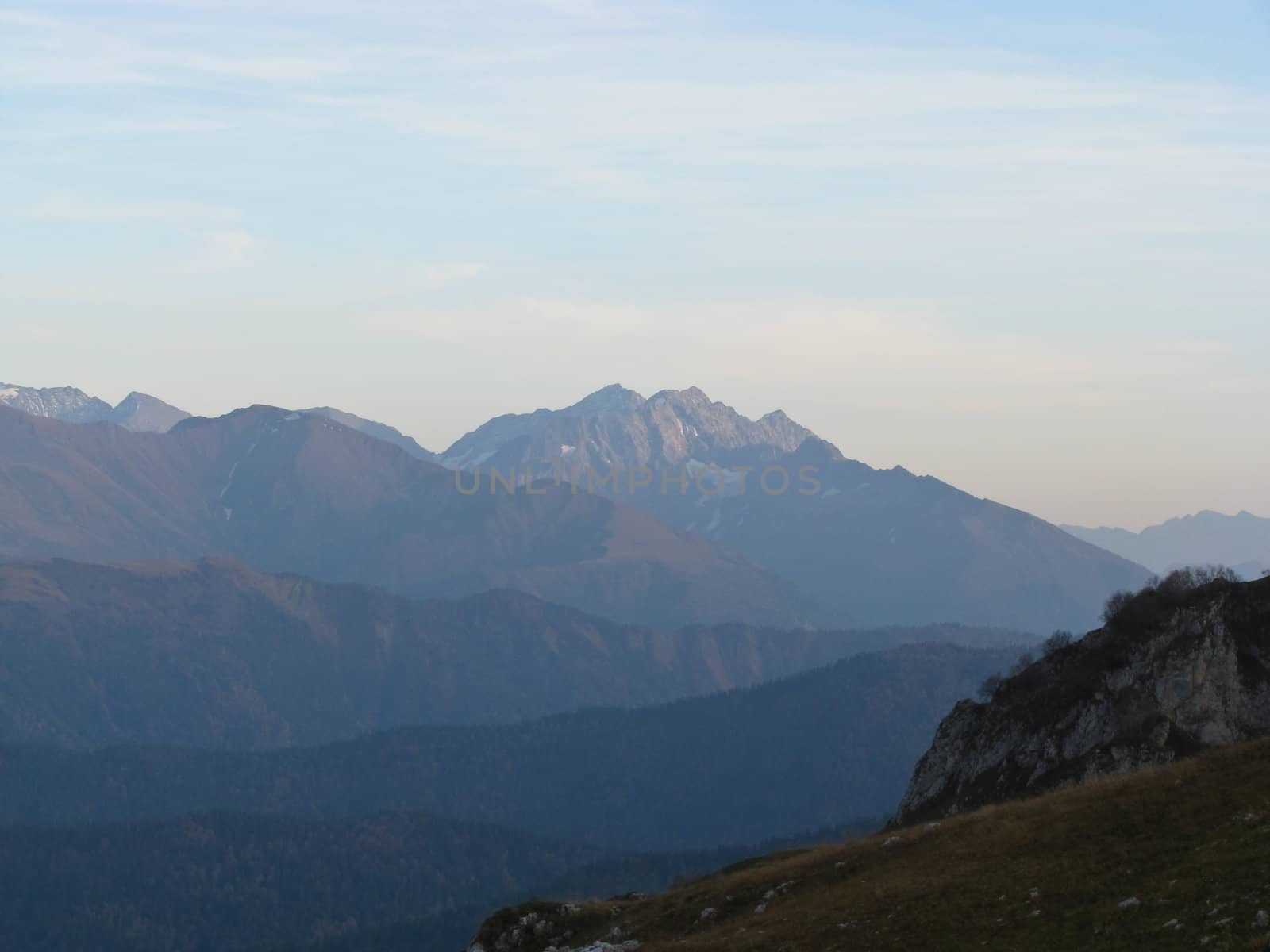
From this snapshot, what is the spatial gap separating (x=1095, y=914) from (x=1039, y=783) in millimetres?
42939

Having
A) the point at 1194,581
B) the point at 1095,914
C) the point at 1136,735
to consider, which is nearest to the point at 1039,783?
the point at 1136,735

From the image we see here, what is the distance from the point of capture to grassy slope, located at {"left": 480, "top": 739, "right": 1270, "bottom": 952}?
51500 mm

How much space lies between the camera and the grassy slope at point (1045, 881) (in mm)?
51500

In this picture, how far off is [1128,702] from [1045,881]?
39919 millimetres

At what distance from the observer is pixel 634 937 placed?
74688mm

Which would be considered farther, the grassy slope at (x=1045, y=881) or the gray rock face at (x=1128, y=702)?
the gray rock face at (x=1128, y=702)

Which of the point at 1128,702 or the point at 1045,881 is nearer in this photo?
the point at 1045,881

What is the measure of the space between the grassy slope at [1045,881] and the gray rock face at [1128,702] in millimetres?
20387

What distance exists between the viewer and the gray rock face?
92.6 metres

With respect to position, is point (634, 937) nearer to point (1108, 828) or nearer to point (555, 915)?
point (555, 915)

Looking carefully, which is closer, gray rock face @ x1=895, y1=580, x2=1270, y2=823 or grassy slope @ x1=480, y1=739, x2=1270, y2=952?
grassy slope @ x1=480, y1=739, x2=1270, y2=952

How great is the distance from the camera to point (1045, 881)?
57812mm

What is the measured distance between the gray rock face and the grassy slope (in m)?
20.4

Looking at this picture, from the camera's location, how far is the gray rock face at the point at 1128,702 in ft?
304
